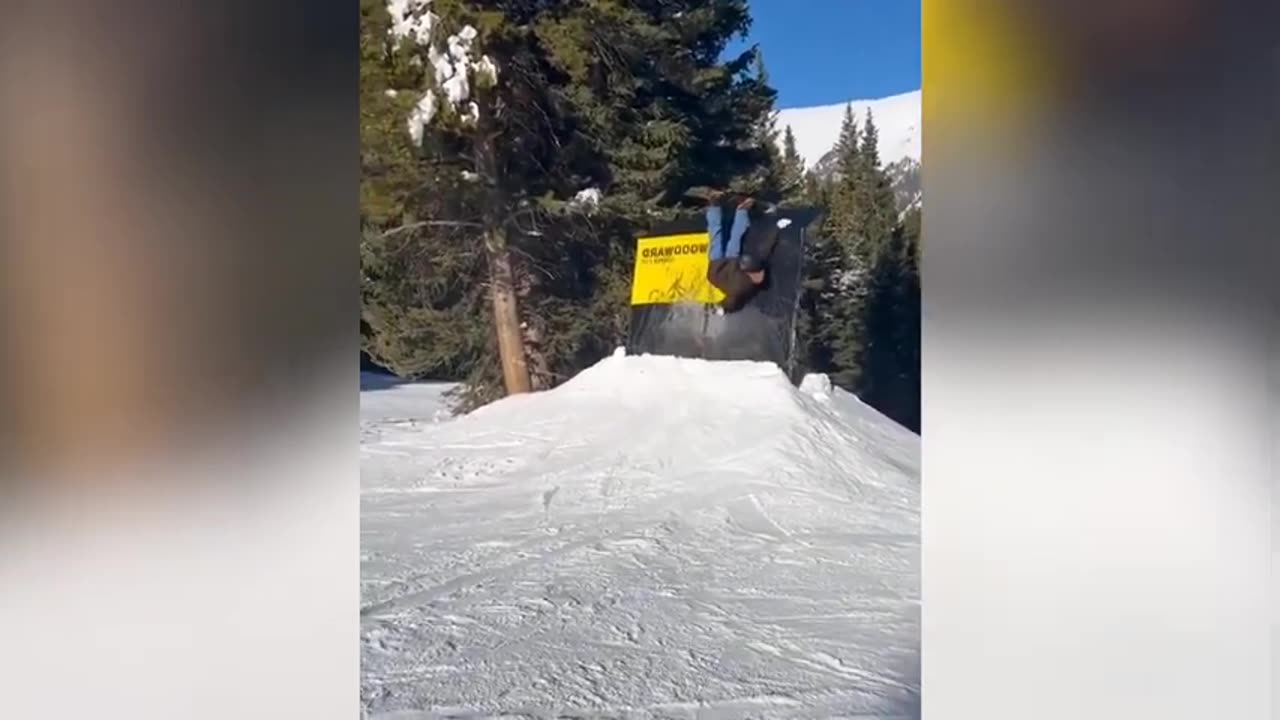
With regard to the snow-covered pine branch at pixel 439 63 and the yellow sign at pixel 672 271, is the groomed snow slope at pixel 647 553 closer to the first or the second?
the yellow sign at pixel 672 271

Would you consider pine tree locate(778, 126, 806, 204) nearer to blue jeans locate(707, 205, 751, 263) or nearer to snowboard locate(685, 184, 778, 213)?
snowboard locate(685, 184, 778, 213)

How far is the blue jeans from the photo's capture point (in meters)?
3.39

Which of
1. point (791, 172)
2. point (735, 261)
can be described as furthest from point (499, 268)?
point (791, 172)

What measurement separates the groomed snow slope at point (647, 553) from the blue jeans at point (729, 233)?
0.41m

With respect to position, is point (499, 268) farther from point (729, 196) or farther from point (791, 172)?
point (791, 172)

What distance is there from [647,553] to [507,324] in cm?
107

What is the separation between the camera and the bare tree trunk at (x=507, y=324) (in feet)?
11.5

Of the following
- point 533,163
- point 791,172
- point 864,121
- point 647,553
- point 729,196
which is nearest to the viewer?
point 647,553

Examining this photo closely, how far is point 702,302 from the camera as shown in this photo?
11.1ft

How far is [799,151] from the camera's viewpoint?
333 cm

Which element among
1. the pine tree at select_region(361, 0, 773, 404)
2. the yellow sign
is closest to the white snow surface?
the pine tree at select_region(361, 0, 773, 404)
